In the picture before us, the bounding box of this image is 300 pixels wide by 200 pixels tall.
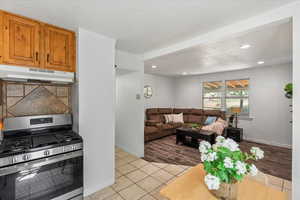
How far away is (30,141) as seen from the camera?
159cm

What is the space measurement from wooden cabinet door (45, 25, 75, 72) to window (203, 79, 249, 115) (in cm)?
522

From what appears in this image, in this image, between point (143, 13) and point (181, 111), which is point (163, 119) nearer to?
point (181, 111)

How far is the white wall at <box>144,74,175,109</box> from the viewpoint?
19.5 feet

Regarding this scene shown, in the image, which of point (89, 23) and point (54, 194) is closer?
point (54, 194)

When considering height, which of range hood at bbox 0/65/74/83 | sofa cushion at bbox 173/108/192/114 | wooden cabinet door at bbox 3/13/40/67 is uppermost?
wooden cabinet door at bbox 3/13/40/67

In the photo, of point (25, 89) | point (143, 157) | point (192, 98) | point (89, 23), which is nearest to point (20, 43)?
point (25, 89)

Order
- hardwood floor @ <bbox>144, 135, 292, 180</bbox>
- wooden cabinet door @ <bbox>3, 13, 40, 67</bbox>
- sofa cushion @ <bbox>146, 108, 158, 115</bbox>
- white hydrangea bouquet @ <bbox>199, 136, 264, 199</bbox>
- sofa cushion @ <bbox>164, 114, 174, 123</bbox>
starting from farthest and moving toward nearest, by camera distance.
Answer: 1. sofa cushion @ <bbox>164, 114, 174, 123</bbox>
2. sofa cushion @ <bbox>146, 108, 158, 115</bbox>
3. hardwood floor @ <bbox>144, 135, 292, 180</bbox>
4. wooden cabinet door @ <bbox>3, 13, 40, 67</bbox>
5. white hydrangea bouquet @ <bbox>199, 136, 264, 199</bbox>

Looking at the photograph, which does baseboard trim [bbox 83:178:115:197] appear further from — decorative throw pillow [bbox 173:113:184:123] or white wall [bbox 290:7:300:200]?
decorative throw pillow [bbox 173:113:184:123]

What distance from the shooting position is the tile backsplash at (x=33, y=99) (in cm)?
183

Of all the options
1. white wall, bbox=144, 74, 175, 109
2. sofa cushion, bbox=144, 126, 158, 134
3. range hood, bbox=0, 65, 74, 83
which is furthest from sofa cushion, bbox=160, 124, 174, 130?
range hood, bbox=0, 65, 74, 83

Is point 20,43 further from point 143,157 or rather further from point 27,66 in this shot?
point 143,157

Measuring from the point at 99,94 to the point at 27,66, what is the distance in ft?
3.02

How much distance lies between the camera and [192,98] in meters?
6.39

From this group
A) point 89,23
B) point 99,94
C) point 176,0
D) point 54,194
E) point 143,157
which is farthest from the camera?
point 143,157
